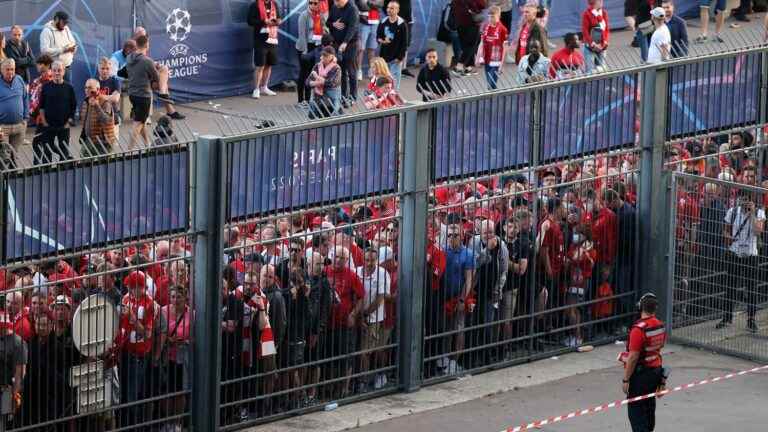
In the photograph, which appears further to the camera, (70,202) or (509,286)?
(509,286)

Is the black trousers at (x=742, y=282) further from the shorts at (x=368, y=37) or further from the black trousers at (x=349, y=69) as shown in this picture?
the shorts at (x=368, y=37)

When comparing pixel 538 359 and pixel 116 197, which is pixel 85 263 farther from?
pixel 538 359

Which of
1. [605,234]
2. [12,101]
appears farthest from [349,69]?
[605,234]

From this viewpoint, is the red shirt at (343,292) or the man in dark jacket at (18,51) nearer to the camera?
the red shirt at (343,292)

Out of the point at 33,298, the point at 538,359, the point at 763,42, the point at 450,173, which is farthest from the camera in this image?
the point at 763,42

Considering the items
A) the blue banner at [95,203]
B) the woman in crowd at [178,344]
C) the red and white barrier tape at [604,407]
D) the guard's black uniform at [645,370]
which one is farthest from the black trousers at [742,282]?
the blue banner at [95,203]

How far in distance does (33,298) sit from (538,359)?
18.4 feet

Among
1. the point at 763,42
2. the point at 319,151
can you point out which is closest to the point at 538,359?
the point at 319,151

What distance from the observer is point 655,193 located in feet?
57.5

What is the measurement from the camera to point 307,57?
83.9ft

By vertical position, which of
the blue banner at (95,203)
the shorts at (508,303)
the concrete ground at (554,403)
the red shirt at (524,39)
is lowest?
the concrete ground at (554,403)

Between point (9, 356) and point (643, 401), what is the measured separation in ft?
16.0

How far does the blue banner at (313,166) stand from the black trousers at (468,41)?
12202mm

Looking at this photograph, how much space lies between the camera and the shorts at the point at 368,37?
2692 centimetres
